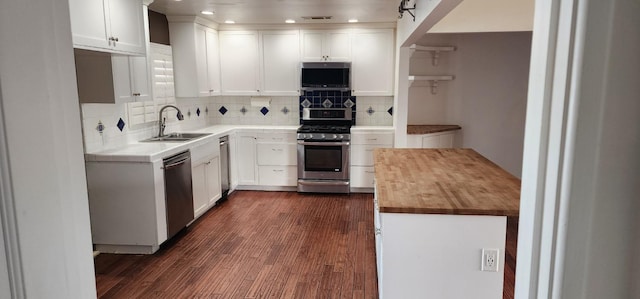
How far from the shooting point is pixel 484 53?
5629 millimetres

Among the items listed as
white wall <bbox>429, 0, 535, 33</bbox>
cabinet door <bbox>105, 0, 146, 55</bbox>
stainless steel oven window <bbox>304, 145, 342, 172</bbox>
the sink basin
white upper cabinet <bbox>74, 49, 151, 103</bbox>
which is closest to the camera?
cabinet door <bbox>105, 0, 146, 55</bbox>

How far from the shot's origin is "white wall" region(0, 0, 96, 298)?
50 cm

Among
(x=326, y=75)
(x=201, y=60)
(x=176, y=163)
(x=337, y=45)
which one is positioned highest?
(x=337, y=45)

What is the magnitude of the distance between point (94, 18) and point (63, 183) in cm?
281

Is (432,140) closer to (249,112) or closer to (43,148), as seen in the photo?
(249,112)

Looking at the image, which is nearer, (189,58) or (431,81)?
(189,58)

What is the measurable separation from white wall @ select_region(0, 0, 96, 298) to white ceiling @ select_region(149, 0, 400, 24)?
12.0 ft

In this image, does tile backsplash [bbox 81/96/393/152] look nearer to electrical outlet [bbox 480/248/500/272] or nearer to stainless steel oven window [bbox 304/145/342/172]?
stainless steel oven window [bbox 304/145/342/172]

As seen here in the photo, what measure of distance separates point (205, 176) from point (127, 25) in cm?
175

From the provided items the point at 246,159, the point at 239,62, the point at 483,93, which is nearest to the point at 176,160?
the point at 246,159

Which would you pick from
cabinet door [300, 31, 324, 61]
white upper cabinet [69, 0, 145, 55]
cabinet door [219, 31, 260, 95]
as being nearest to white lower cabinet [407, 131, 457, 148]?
cabinet door [300, 31, 324, 61]

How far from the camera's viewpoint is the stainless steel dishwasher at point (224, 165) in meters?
5.07

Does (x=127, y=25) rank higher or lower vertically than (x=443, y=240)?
higher

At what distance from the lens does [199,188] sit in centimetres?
432
